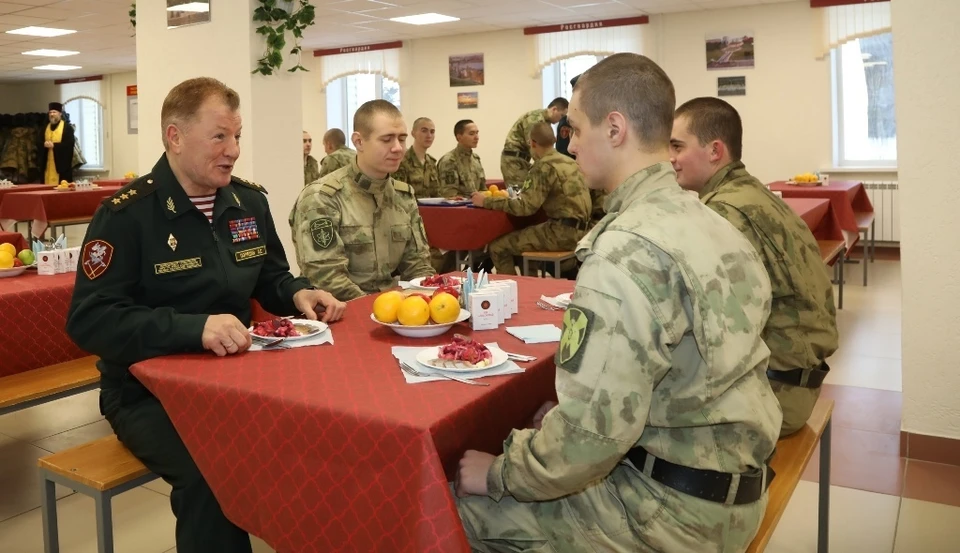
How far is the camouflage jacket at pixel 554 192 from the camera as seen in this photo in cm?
586

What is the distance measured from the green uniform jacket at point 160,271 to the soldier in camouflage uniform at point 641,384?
88 centimetres

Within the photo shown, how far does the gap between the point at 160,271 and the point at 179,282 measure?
6cm

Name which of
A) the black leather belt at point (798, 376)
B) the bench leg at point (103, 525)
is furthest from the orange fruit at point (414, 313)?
the black leather belt at point (798, 376)

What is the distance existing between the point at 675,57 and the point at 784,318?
878 cm

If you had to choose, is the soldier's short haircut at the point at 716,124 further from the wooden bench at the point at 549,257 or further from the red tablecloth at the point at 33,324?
the wooden bench at the point at 549,257

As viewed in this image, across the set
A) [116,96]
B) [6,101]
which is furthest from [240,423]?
[6,101]

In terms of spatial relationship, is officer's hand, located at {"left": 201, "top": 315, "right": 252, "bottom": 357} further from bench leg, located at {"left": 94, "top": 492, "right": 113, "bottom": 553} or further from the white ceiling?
the white ceiling

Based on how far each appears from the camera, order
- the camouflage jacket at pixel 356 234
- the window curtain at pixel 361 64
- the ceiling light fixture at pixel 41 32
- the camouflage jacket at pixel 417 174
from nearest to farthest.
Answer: the camouflage jacket at pixel 356 234, the camouflage jacket at pixel 417 174, the ceiling light fixture at pixel 41 32, the window curtain at pixel 361 64

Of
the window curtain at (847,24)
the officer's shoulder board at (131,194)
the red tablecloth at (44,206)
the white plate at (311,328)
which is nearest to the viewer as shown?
the white plate at (311,328)

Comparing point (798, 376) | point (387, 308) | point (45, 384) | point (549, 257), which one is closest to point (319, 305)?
point (387, 308)

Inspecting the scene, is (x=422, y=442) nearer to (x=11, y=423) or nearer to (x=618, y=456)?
(x=618, y=456)

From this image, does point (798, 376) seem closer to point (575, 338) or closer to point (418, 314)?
point (418, 314)

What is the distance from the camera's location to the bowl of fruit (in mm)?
2061

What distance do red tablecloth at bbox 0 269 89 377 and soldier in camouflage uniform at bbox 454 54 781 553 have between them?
2.04 meters
